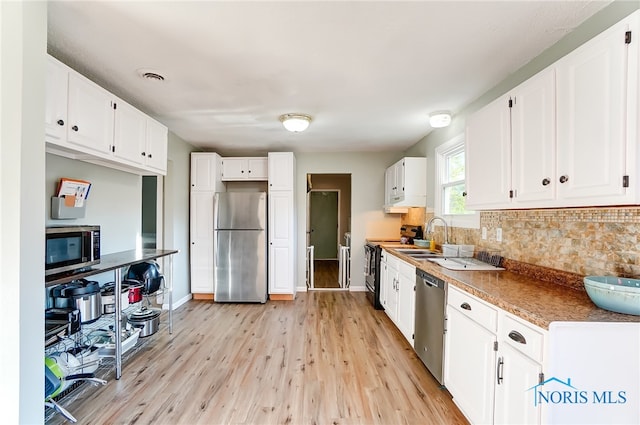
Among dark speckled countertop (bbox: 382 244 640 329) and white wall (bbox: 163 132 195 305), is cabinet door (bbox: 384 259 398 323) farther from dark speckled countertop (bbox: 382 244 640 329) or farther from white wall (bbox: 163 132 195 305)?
white wall (bbox: 163 132 195 305)

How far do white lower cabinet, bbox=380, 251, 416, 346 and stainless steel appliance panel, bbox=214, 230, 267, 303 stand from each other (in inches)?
69.3

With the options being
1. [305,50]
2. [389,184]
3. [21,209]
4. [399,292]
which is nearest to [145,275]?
[21,209]

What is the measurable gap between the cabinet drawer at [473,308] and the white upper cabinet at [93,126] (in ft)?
9.06

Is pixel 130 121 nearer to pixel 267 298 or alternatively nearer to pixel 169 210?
pixel 169 210

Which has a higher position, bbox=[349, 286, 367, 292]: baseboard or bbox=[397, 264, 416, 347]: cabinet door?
bbox=[397, 264, 416, 347]: cabinet door

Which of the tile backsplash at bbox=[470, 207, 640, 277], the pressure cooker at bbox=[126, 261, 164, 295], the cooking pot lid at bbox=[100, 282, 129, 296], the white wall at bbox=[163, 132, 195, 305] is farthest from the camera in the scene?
the white wall at bbox=[163, 132, 195, 305]

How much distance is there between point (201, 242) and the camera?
171 inches

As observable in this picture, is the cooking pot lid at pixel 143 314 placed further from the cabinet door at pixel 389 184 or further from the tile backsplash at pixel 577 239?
the cabinet door at pixel 389 184

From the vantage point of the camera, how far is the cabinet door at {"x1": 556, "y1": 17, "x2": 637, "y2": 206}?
121 cm

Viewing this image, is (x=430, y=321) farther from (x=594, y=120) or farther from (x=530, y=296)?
(x=594, y=120)

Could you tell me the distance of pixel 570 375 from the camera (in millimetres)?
1165

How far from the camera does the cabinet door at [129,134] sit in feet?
7.73

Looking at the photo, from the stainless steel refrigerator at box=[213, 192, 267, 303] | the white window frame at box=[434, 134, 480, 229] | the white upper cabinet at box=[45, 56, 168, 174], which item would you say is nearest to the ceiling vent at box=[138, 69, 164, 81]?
the white upper cabinet at box=[45, 56, 168, 174]

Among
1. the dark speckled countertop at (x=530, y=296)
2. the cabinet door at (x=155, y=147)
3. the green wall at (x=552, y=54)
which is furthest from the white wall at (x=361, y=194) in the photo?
the dark speckled countertop at (x=530, y=296)
